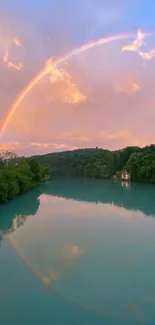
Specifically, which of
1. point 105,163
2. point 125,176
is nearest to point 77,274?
point 125,176

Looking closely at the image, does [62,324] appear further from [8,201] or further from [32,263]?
[8,201]

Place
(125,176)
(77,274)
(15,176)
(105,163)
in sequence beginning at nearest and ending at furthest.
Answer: (77,274), (15,176), (125,176), (105,163)

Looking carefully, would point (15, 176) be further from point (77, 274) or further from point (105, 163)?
point (105, 163)

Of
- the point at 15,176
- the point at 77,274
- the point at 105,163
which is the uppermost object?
the point at 105,163

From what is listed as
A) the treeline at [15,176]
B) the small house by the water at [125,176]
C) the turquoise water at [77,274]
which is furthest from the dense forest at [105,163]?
the turquoise water at [77,274]

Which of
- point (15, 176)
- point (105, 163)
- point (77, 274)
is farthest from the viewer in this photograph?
point (105, 163)

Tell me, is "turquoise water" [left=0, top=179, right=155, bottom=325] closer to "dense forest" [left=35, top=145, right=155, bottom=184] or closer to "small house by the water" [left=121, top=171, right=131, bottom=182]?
"dense forest" [left=35, top=145, right=155, bottom=184]

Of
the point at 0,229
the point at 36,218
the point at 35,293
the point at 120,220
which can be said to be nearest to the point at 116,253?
the point at 35,293
